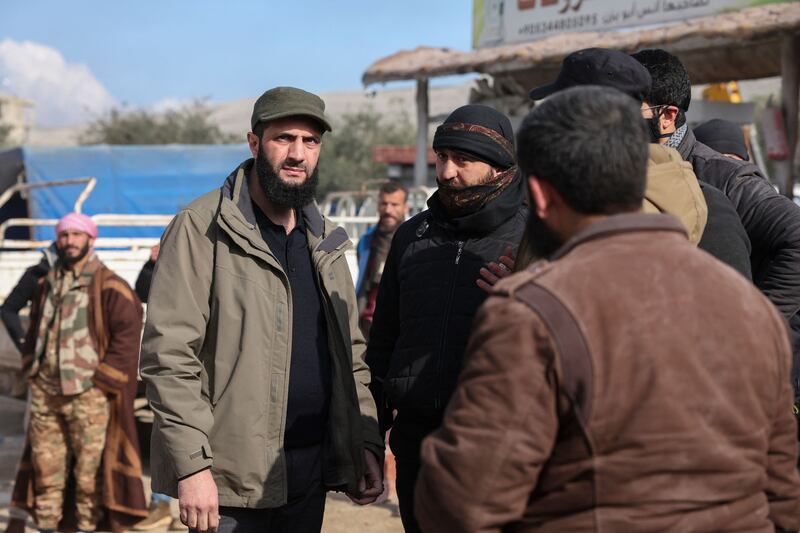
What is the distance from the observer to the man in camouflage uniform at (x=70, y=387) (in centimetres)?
555

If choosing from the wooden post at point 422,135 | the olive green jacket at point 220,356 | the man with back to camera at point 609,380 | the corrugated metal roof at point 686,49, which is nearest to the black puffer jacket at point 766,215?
the man with back to camera at point 609,380

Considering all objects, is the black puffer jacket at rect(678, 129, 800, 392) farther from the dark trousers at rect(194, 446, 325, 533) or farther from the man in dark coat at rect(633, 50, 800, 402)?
the dark trousers at rect(194, 446, 325, 533)

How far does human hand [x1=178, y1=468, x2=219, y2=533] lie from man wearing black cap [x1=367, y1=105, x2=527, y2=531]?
1.84 ft

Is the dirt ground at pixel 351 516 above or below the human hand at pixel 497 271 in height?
below

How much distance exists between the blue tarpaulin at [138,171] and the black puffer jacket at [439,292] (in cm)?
1367

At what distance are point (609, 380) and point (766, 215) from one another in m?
1.48

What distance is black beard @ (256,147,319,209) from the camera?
2.93 meters

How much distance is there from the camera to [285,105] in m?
2.90

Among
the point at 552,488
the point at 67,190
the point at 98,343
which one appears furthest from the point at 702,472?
the point at 67,190

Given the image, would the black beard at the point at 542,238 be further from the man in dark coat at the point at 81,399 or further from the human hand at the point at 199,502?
the man in dark coat at the point at 81,399

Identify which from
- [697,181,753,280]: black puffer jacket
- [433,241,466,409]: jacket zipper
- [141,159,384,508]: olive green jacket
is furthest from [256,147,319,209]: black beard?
[697,181,753,280]: black puffer jacket

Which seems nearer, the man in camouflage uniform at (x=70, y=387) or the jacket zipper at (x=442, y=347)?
the jacket zipper at (x=442, y=347)

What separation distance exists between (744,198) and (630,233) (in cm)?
A: 131

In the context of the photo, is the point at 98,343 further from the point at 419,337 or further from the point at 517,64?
the point at 517,64
